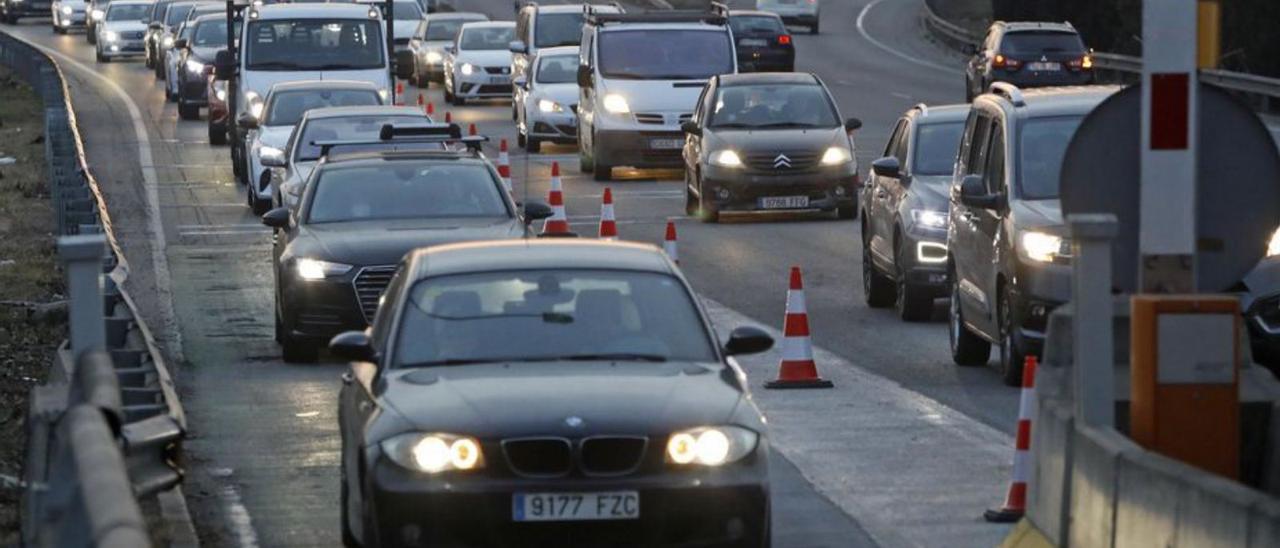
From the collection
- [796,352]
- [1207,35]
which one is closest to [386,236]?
[796,352]

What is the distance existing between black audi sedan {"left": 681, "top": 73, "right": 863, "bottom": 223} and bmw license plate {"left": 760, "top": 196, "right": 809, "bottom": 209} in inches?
0.4

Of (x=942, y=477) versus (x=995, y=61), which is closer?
(x=942, y=477)

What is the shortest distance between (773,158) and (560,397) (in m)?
18.8

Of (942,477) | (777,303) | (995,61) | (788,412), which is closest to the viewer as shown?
(942,477)

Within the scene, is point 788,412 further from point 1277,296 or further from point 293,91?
point 293,91

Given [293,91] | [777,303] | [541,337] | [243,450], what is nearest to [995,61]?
[293,91]

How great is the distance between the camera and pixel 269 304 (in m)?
21.4

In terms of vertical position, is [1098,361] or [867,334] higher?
[1098,361]

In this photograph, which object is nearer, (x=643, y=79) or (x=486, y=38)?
(x=643, y=79)

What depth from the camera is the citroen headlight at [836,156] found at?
2823cm

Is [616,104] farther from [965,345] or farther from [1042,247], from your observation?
[1042,247]

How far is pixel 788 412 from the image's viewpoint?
585 inches

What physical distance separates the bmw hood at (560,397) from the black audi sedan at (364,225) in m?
7.15

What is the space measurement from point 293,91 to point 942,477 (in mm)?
19206
